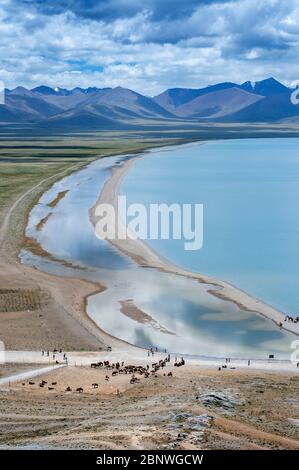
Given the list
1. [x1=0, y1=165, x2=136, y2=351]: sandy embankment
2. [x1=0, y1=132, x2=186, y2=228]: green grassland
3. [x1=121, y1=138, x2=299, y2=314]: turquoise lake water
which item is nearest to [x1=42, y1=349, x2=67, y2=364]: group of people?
[x1=0, y1=165, x2=136, y2=351]: sandy embankment

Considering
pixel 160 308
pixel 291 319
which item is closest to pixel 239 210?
pixel 160 308

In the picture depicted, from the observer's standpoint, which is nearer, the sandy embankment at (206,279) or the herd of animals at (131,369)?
A: the herd of animals at (131,369)

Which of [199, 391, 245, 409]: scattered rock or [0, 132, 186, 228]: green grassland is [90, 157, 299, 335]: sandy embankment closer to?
[199, 391, 245, 409]: scattered rock

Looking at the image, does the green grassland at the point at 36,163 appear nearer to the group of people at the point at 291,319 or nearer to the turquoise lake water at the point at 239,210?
the turquoise lake water at the point at 239,210

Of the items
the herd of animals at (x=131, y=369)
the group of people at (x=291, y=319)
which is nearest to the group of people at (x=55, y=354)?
the herd of animals at (x=131, y=369)

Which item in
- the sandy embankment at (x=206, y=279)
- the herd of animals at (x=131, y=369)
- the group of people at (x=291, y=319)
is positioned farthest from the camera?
the sandy embankment at (x=206, y=279)

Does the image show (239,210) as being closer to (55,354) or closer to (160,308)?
(160,308)

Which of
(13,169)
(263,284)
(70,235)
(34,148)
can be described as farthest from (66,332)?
(34,148)
